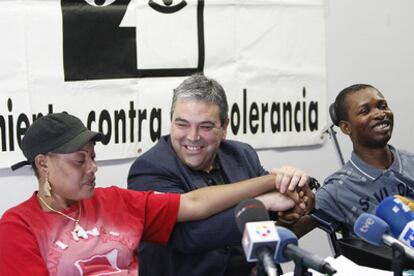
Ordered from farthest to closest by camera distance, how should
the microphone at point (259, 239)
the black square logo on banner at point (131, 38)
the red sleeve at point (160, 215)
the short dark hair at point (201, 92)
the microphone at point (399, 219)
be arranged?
the black square logo on banner at point (131, 38), the short dark hair at point (201, 92), the red sleeve at point (160, 215), the microphone at point (399, 219), the microphone at point (259, 239)

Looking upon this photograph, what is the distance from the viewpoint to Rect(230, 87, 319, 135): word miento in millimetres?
3262

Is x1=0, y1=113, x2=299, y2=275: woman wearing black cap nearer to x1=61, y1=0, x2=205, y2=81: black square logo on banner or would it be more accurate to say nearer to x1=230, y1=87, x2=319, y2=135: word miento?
x1=61, y1=0, x2=205, y2=81: black square logo on banner

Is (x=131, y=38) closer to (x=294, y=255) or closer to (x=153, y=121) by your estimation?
(x=153, y=121)

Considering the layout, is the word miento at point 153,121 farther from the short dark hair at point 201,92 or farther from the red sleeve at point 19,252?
the red sleeve at point 19,252

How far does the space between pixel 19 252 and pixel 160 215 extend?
0.46m

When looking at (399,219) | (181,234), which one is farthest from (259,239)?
(181,234)

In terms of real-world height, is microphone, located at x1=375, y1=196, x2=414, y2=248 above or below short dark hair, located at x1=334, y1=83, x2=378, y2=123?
below

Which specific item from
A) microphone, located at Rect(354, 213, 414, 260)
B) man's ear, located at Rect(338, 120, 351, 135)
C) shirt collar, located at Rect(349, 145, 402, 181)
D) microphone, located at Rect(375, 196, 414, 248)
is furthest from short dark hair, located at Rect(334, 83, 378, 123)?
microphone, located at Rect(354, 213, 414, 260)

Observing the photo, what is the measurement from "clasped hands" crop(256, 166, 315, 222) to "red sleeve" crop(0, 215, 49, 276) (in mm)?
693

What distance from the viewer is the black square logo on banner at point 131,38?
9.23 feet

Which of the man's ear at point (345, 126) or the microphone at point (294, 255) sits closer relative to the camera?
the microphone at point (294, 255)

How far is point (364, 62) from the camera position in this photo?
3.75 meters


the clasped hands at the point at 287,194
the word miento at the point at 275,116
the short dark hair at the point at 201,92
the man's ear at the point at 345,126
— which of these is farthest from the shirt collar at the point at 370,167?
the word miento at the point at 275,116

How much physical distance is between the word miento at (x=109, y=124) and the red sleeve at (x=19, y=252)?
0.98 meters
